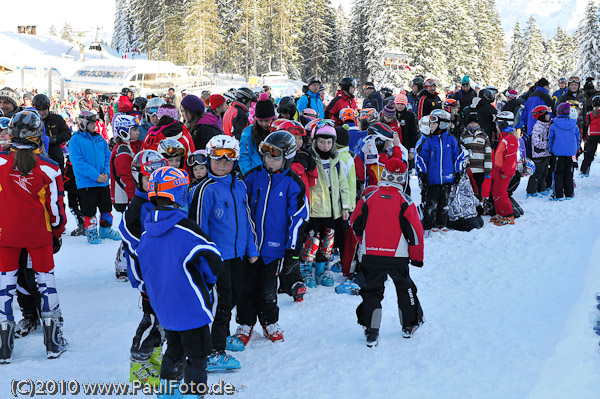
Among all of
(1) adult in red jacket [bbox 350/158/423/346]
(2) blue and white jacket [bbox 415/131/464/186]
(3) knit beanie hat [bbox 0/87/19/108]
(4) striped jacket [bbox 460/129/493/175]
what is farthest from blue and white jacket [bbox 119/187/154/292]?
(4) striped jacket [bbox 460/129/493/175]

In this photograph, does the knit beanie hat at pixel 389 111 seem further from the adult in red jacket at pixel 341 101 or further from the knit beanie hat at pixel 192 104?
the knit beanie hat at pixel 192 104

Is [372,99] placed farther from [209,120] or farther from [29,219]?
[29,219]

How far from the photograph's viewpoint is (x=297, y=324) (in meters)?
5.75

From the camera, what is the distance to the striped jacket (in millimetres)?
9508

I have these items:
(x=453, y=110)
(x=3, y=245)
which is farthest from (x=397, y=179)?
(x=453, y=110)

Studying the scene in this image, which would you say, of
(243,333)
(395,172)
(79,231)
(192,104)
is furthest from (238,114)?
(79,231)

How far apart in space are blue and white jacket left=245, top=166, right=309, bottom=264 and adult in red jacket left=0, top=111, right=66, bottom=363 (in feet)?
5.94

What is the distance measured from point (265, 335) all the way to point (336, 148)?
2.47m

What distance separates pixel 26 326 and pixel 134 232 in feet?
6.88

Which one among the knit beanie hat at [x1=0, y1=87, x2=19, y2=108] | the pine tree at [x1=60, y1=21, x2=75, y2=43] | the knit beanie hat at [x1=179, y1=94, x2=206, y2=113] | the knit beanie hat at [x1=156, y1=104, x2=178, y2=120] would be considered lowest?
the knit beanie hat at [x1=156, y1=104, x2=178, y2=120]

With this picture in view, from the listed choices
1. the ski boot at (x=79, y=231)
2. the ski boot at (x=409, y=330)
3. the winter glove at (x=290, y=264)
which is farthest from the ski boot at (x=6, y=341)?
the ski boot at (x=79, y=231)

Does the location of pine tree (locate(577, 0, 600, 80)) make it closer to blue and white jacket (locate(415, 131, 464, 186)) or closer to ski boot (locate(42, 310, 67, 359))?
blue and white jacket (locate(415, 131, 464, 186))

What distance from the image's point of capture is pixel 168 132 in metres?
6.17

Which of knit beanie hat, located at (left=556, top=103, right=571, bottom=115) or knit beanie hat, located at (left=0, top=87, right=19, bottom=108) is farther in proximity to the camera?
knit beanie hat, located at (left=556, top=103, right=571, bottom=115)
